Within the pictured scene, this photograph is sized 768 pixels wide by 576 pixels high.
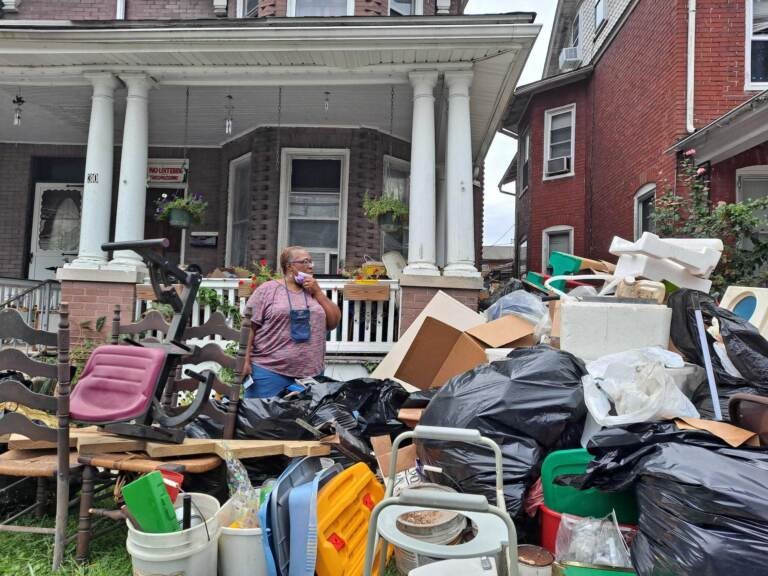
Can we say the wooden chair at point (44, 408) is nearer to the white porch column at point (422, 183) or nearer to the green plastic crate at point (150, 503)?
the green plastic crate at point (150, 503)

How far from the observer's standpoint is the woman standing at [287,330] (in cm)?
345

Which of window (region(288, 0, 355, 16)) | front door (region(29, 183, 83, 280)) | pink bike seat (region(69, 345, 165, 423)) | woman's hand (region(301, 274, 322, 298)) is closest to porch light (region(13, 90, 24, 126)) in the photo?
front door (region(29, 183, 83, 280))

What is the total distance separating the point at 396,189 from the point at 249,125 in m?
2.38

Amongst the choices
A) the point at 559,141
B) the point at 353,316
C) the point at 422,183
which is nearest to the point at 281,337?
the point at 353,316

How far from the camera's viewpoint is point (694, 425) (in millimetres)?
2096

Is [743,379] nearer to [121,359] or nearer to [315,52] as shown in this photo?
[121,359]

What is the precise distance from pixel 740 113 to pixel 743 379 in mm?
4353

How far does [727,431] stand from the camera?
6.63 ft

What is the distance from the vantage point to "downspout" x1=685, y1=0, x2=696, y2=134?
753 cm

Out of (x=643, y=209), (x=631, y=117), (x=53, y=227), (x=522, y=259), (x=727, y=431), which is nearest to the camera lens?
(x=727, y=431)

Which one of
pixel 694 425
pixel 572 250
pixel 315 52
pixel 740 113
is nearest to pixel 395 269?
pixel 315 52

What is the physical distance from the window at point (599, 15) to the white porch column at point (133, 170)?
953 cm

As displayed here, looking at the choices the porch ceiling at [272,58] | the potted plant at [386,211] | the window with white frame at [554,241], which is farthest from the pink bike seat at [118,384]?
the window with white frame at [554,241]

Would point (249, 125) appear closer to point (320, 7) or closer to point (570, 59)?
point (320, 7)
